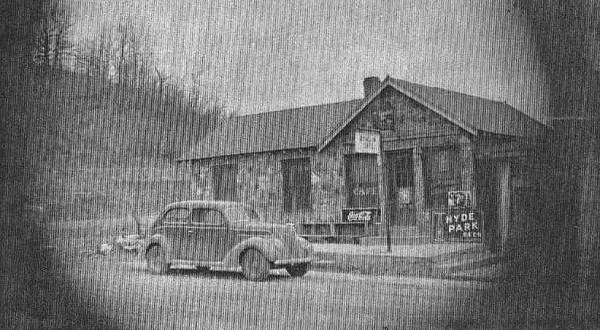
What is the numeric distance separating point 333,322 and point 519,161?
1.13 meters

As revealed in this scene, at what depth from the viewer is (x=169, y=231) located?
2855mm

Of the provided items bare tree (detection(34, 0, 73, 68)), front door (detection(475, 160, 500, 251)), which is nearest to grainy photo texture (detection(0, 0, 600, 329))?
front door (detection(475, 160, 500, 251))

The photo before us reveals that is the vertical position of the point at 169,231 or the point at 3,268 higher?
the point at 169,231

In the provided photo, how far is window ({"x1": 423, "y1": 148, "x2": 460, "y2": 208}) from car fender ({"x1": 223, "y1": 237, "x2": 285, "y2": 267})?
2.49 feet

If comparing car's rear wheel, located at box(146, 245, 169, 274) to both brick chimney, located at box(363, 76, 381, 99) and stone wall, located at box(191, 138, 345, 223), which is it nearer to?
stone wall, located at box(191, 138, 345, 223)

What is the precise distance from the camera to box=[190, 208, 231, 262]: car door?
9.14 feet

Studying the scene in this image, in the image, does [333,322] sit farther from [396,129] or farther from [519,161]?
[519,161]

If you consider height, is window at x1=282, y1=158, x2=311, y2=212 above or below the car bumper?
above

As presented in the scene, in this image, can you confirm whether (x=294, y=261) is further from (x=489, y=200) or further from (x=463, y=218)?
(x=489, y=200)

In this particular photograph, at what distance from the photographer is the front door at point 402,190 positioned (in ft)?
8.73

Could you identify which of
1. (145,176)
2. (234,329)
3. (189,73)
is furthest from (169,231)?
(189,73)

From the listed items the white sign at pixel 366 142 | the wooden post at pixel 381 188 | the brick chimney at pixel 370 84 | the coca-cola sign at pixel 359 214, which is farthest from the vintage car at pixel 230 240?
the brick chimney at pixel 370 84

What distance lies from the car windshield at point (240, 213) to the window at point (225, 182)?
56 millimetres

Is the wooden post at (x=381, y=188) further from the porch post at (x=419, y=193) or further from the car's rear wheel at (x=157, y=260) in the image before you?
the car's rear wheel at (x=157, y=260)
